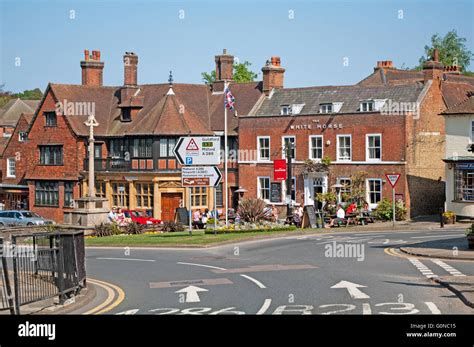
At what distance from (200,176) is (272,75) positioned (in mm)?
28257

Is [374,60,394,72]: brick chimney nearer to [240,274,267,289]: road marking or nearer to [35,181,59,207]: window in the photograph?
[35,181,59,207]: window

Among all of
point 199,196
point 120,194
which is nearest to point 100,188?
point 120,194

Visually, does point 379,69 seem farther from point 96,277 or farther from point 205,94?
point 96,277

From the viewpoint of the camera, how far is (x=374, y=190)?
56125 millimetres

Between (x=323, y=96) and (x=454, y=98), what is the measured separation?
350 inches

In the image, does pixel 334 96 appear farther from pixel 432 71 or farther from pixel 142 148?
pixel 142 148

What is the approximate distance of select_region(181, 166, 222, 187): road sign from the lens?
126 feet

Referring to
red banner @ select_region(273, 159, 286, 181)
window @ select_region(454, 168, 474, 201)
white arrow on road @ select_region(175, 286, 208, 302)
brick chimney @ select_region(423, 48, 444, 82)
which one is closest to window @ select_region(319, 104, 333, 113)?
brick chimney @ select_region(423, 48, 444, 82)

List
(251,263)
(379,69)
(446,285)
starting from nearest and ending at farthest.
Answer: (446,285) → (251,263) → (379,69)

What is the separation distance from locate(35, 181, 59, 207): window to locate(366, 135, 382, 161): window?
25.0 meters

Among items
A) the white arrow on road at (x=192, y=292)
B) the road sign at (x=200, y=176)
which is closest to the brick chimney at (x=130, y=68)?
the road sign at (x=200, y=176)

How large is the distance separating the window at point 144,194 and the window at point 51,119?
915 cm
